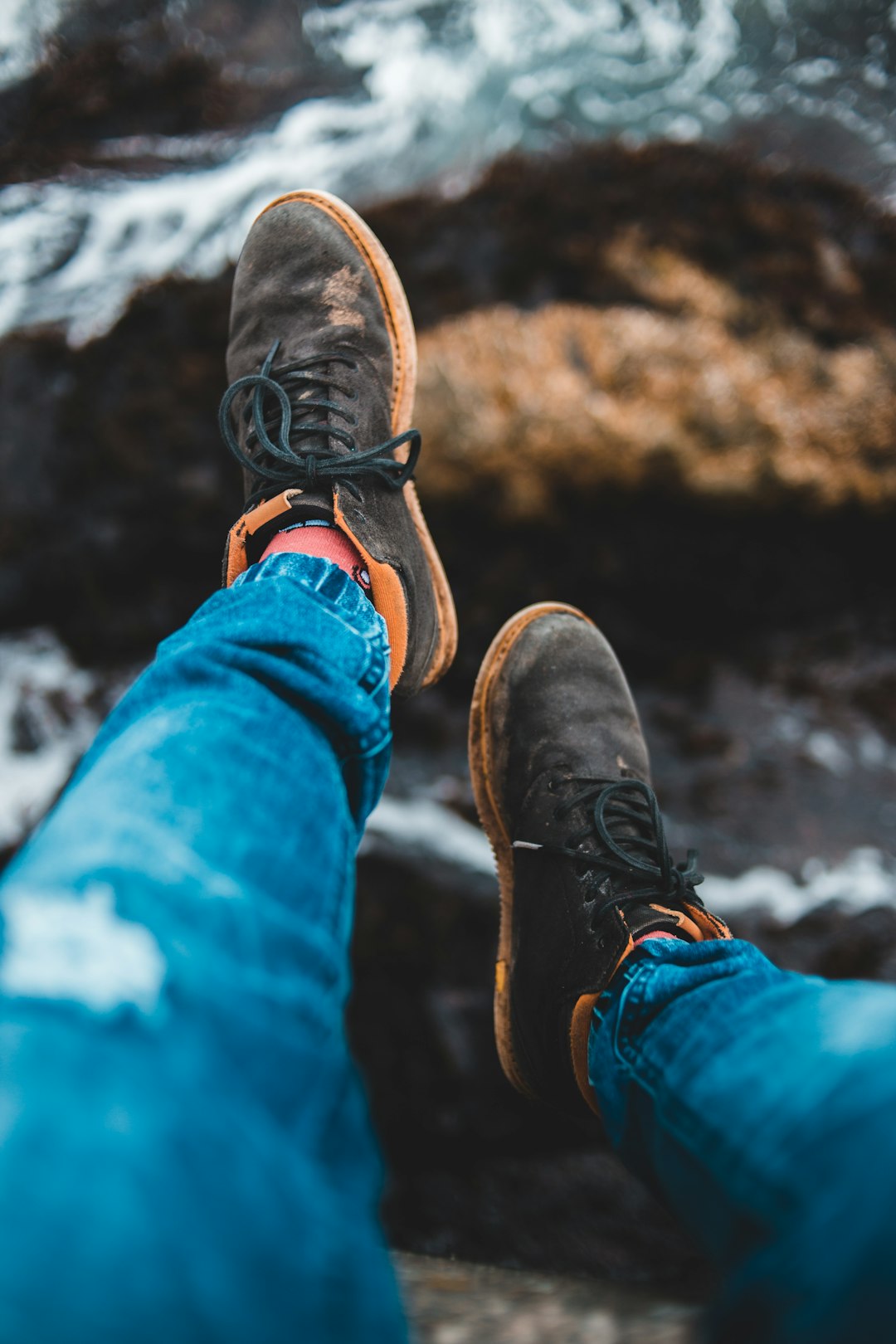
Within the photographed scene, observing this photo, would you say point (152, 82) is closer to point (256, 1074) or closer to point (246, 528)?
point (246, 528)

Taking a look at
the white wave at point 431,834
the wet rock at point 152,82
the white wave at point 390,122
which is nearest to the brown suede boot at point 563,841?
the white wave at point 431,834

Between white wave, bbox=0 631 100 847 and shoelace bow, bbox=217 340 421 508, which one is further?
white wave, bbox=0 631 100 847

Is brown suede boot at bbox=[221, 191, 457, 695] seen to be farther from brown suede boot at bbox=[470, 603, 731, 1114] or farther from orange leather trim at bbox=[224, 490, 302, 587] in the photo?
A: brown suede boot at bbox=[470, 603, 731, 1114]

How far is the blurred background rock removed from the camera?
4.29ft

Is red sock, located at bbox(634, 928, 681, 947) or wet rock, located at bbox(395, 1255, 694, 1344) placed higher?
red sock, located at bbox(634, 928, 681, 947)

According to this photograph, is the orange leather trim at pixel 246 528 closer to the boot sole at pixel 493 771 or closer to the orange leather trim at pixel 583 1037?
the boot sole at pixel 493 771

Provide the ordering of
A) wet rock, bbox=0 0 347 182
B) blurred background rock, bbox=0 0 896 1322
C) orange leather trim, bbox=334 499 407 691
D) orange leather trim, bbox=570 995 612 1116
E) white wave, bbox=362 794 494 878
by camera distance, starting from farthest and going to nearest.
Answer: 1. wet rock, bbox=0 0 347 182
2. white wave, bbox=362 794 494 878
3. blurred background rock, bbox=0 0 896 1322
4. orange leather trim, bbox=334 499 407 691
5. orange leather trim, bbox=570 995 612 1116

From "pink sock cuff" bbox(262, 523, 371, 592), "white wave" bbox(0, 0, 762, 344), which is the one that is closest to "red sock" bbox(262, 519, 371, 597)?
"pink sock cuff" bbox(262, 523, 371, 592)

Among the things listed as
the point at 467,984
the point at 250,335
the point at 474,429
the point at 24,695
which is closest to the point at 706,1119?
the point at 467,984

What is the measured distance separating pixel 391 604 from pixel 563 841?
1.46ft

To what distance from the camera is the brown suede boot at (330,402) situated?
39.4 inches

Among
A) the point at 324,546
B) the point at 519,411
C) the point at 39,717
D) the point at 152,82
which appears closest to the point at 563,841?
the point at 324,546

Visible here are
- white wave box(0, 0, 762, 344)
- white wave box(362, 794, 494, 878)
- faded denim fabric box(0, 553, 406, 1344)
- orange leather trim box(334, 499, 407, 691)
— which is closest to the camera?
faded denim fabric box(0, 553, 406, 1344)

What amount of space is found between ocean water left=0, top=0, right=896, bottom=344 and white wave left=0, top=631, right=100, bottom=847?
0.73m
